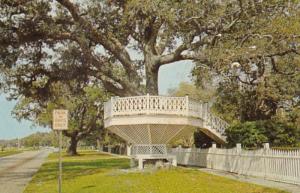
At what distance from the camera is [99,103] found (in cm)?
7012

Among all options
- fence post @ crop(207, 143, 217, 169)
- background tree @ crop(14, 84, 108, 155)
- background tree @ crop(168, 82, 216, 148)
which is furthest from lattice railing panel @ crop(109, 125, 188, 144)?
background tree @ crop(14, 84, 108, 155)

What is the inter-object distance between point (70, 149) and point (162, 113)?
187ft

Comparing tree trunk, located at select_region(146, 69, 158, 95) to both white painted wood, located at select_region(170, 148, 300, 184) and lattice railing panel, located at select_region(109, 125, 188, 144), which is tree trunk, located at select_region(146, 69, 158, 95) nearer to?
lattice railing panel, located at select_region(109, 125, 188, 144)

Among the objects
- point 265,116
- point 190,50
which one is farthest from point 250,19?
point 265,116

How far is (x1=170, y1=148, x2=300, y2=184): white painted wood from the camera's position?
2017 cm

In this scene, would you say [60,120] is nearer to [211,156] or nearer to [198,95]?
[211,156]

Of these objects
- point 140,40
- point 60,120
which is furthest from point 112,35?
point 60,120

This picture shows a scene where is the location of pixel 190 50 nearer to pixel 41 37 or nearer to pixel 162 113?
pixel 162 113

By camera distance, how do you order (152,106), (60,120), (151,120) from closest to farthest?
(60,120) → (151,120) → (152,106)

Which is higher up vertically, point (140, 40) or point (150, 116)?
point (140, 40)

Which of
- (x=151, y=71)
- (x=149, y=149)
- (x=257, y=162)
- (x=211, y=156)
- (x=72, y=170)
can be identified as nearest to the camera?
(x=257, y=162)

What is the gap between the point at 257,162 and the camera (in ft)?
77.7

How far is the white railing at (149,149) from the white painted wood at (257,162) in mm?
3482

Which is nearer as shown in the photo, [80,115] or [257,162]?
[257,162]
